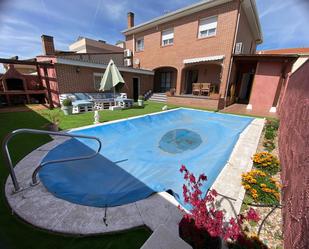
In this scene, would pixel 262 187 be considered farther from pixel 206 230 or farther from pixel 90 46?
pixel 90 46

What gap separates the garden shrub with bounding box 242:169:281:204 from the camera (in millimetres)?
2783

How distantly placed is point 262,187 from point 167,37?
16.5m

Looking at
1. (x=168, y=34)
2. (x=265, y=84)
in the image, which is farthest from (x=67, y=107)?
(x=265, y=84)

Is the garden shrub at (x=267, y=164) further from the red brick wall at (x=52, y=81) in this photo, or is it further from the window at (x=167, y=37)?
the window at (x=167, y=37)

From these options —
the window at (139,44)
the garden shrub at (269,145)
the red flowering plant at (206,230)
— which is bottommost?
the garden shrub at (269,145)

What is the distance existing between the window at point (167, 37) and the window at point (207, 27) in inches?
123

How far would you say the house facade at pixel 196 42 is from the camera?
11828mm

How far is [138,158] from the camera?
534 cm

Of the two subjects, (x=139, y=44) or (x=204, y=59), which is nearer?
(x=204, y=59)

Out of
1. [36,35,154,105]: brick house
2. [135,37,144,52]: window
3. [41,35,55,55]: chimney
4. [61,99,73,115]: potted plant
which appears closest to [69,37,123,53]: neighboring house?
[36,35,154,105]: brick house

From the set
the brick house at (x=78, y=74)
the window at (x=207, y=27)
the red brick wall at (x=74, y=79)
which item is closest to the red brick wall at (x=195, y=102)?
the brick house at (x=78, y=74)

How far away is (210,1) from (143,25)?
7.57 meters

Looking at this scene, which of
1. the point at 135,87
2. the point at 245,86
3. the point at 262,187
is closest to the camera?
the point at 262,187

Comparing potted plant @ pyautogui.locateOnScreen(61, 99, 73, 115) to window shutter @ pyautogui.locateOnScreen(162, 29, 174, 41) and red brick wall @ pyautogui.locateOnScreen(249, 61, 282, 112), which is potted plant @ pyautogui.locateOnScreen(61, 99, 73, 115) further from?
red brick wall @ pyautogui.locateOnScreen(249, 61, 282, 112)
